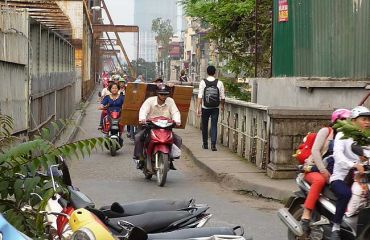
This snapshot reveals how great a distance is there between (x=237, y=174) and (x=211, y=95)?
330 cm

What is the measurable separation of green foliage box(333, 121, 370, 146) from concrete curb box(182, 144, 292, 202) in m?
3.89

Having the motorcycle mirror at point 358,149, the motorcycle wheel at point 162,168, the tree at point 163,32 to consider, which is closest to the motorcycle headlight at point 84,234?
the motorcycle mirror at point 358,149

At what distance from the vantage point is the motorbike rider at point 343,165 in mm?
6020

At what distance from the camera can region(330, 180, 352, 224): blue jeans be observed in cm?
599

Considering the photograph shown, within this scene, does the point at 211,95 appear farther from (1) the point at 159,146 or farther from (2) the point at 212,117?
(1) the point at 159,146

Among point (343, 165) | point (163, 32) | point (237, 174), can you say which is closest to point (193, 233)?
point (343, 165)

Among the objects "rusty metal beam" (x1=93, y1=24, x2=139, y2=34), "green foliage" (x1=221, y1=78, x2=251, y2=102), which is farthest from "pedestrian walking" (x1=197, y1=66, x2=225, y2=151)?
"rusty metal beam" (x1=93, y1=24, x2=139, y2=34)

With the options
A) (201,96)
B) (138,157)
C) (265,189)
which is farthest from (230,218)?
(201,96)

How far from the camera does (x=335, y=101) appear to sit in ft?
44.4

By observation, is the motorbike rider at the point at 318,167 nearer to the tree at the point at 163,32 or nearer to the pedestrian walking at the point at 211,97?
the pedestrian walking at the point at 211,97

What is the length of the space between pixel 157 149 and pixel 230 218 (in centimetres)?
278

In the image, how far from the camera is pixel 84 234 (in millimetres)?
3707

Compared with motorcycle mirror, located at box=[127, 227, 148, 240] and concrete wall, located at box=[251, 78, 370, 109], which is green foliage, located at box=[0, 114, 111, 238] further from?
concrete wall, located at box=[251, 78, 370, 109]

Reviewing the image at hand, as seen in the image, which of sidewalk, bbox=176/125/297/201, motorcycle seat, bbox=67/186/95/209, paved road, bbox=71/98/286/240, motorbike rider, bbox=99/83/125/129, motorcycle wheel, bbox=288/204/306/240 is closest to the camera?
motorcycle seat, bbox=67/186/95/209
